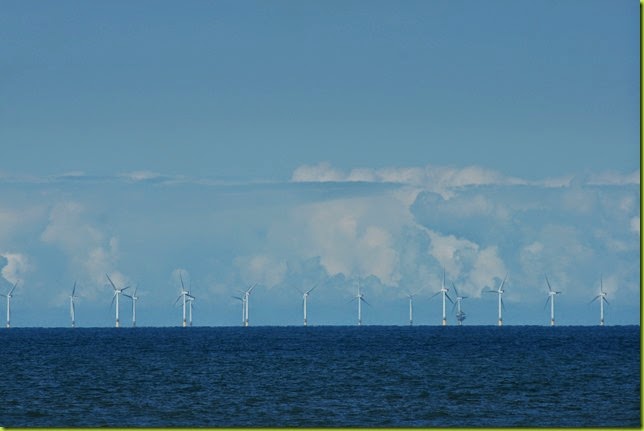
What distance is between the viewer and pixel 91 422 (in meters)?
59.6

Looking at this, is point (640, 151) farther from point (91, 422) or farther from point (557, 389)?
point (557, 389)

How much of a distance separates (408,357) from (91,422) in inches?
2818

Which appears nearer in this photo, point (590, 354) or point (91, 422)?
point (91, 422)

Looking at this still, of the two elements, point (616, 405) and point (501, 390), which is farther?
point (501, 390)

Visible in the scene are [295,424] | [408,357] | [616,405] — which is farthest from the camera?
[408,357]

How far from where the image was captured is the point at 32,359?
128m

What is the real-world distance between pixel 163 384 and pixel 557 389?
26.1 m

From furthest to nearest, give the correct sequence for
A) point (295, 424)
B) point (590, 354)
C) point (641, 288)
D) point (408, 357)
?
point (590, 354) < point (408, 357) < point (295, 424) < point (641, 288)

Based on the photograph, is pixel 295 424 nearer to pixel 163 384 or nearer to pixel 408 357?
pixel 163 384

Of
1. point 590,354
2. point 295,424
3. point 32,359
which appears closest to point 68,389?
point 295,424

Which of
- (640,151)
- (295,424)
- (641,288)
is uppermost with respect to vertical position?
(640,151)

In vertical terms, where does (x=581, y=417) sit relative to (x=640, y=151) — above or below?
below

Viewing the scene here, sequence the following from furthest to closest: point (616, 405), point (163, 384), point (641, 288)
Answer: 1. point (163, 384)
2. point (616, 405)
3. point (641, 288)

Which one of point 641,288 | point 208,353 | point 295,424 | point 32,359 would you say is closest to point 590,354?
point 208,353
